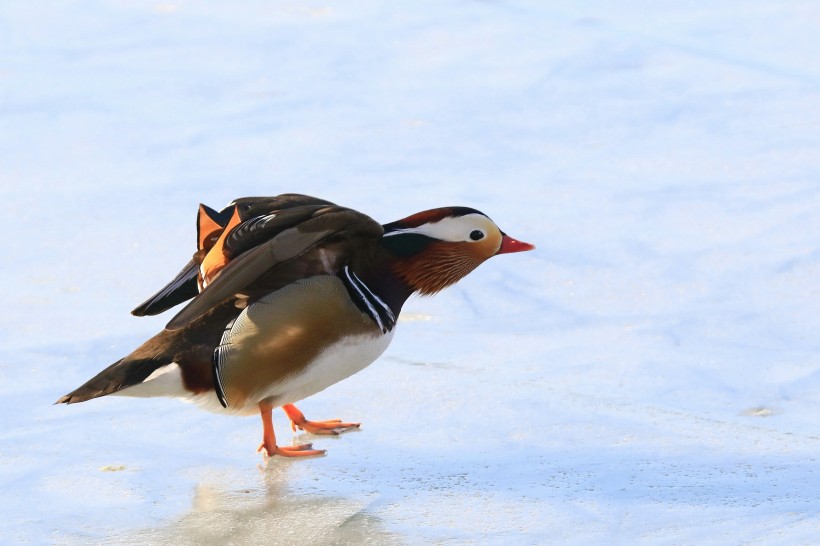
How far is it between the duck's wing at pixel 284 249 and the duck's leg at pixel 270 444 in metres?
0.37

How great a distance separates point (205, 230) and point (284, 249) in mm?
404

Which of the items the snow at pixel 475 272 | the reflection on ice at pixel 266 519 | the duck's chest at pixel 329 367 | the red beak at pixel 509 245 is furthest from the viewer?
the red beak at pixel 509 245

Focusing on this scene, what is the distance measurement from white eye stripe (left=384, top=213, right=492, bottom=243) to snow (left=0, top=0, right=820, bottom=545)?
2.09 feet

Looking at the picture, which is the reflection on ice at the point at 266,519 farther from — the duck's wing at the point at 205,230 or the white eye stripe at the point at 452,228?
the white eye stripe at the point at 452,228

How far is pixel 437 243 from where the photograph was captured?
4.47 metres

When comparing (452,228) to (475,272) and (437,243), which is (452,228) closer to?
(437,243)

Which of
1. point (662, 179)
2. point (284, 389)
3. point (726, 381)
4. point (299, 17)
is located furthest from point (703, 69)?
point (284, 389)

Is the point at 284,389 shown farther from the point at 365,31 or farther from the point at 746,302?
the point at 365,31

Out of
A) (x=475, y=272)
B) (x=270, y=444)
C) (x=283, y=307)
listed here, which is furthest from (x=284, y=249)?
(x=475, y=272)

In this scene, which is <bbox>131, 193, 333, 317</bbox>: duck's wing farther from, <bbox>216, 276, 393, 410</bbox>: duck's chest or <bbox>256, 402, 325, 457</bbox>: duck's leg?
<bbox>256, 402, 325, 457</bbox>: duck's leg

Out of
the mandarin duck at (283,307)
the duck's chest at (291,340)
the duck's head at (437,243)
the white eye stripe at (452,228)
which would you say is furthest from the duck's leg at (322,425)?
the white eye stripe at (452,228)

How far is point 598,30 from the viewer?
30.3 ft

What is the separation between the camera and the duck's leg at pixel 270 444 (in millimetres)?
4406

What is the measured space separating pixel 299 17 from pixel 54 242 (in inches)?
144
